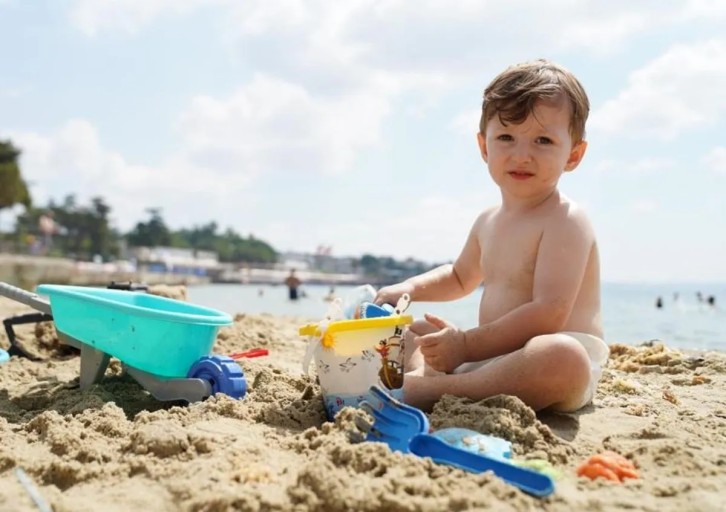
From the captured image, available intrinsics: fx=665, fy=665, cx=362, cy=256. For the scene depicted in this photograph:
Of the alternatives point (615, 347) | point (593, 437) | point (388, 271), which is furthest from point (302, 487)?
point (388, 271)

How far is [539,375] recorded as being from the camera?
2125 mm

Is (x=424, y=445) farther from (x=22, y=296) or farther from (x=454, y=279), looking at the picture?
(x=22, y=296)

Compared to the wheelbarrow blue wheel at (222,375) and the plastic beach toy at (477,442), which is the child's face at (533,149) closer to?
the plastic beach toy at (477,442)

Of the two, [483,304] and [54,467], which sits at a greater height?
[483,304]

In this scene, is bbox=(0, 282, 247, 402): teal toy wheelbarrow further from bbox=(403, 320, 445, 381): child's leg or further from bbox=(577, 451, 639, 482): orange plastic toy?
bbox=(577, 451, 639, 482): orange plastic toy

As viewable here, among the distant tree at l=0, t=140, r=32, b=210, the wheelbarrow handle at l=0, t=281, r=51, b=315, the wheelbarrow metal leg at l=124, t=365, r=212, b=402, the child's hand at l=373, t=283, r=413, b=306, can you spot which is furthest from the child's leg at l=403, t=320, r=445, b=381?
the distant tree at l=0, t=140, r=32, b=210

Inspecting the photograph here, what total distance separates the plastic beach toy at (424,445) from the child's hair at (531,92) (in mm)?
1201

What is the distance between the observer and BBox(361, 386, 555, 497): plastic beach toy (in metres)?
1.43

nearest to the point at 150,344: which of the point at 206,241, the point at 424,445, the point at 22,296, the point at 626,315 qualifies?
the point at 22,296

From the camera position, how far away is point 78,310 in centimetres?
264

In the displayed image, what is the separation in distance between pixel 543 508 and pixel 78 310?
6.53 feet

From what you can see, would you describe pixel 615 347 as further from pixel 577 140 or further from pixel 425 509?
pixel 425 509

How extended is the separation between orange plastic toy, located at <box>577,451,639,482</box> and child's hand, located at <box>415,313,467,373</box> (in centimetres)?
73

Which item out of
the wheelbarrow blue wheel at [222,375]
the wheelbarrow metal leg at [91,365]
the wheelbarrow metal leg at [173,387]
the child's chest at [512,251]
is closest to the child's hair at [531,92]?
the child's chest at [512,251]
